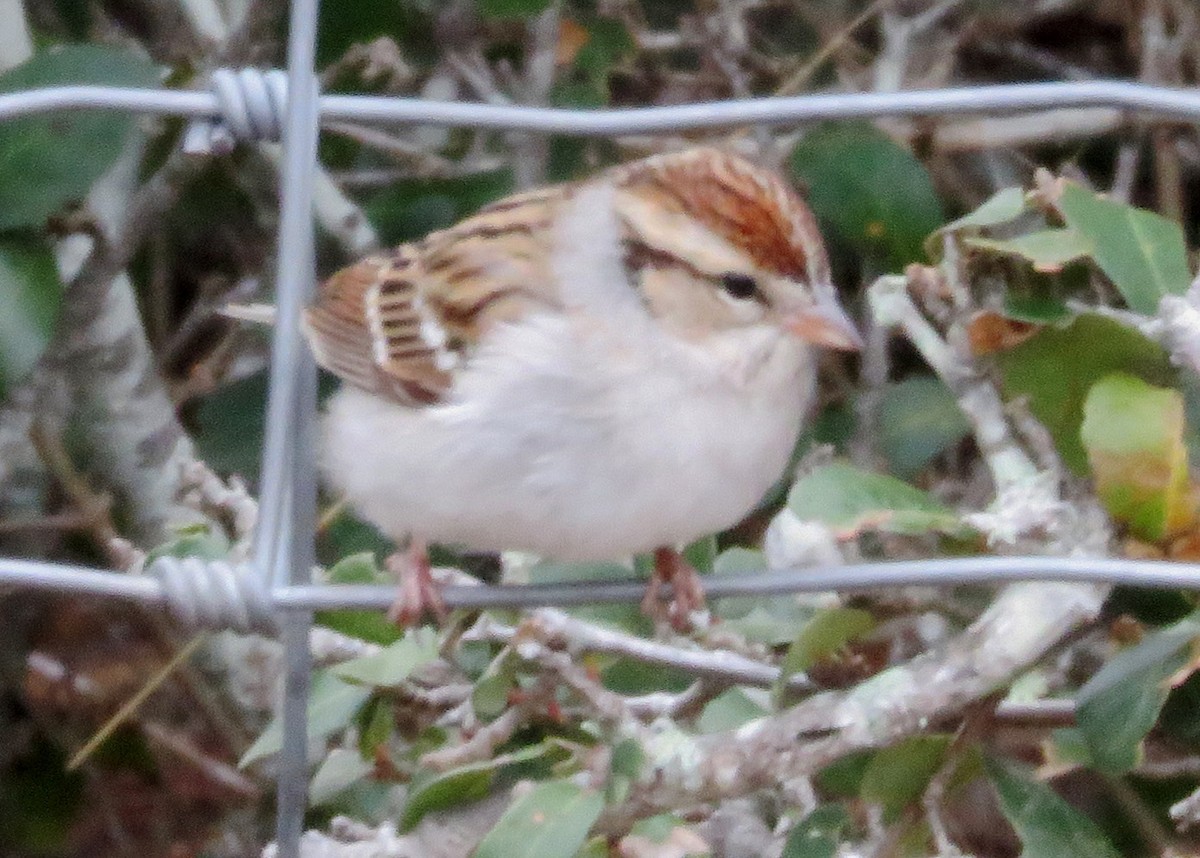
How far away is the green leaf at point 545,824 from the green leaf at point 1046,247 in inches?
14.5

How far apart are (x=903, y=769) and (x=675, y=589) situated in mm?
180

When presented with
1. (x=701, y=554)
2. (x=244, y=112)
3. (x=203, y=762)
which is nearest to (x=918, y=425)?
(x=701, y=554)

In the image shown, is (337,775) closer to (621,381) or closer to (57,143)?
(621,381)

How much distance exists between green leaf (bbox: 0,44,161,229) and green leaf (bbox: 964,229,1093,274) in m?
0.71

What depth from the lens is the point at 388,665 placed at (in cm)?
109

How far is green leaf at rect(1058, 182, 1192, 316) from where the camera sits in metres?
1.03

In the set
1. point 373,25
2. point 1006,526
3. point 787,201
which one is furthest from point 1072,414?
point 373,25

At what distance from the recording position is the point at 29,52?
1616 mm

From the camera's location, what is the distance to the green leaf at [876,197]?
149 cm

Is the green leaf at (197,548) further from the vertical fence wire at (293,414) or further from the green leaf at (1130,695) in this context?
the green leaf at (1130,695)

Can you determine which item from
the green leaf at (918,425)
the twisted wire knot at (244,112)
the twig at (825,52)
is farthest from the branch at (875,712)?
the twig at (825,52)

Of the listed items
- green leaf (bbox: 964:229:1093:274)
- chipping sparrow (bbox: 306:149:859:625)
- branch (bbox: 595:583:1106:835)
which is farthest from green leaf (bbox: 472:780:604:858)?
green leaf (bbox: 964:229:1093:274)

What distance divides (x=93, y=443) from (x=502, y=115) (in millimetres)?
943

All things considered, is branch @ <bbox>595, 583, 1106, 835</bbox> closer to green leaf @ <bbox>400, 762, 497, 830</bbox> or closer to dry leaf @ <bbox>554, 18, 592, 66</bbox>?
green leaf @ <bbox>400, 762, 497, 830</bbox>
